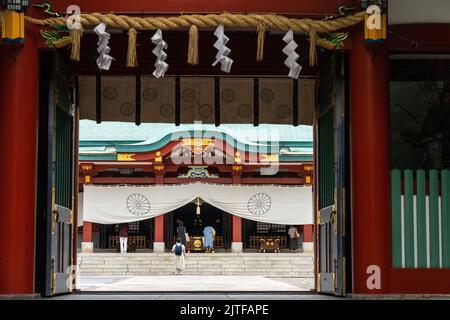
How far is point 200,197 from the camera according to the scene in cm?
3069

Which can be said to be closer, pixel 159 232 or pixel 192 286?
pixel 192 286

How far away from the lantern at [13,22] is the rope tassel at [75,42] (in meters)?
0.58

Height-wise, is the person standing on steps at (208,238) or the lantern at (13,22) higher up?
the lantern at (13,22)

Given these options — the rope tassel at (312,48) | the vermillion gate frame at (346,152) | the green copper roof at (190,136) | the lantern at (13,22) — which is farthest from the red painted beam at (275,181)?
the lantern at (13,22)

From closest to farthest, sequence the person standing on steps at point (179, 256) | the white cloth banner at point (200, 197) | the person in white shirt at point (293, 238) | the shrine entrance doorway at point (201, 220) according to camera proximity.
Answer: the person standing on steps at point (179, 256), the white cloth banner at point (200, 197), the person in white shirt at point (293, 238), the shrine entrance doorway at point (201, 220)

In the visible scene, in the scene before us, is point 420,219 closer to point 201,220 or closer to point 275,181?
point 275,181

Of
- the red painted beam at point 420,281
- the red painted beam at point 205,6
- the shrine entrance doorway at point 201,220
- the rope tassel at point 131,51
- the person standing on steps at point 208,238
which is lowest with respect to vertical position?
the red painted beam at point 420,281

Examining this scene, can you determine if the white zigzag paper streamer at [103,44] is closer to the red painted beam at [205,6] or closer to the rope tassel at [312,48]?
the red painted beam at [205,6]

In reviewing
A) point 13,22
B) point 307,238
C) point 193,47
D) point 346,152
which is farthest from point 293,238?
point 13,22

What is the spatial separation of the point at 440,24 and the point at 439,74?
2.06 meters

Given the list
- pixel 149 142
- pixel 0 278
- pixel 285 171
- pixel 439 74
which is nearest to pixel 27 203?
pixel 0 278

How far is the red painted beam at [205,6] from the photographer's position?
9.88 meters

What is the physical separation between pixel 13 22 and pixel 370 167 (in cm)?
452

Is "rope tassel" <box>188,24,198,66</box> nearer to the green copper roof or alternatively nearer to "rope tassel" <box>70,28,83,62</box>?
"rope tassel" <box>70,28,83,62</box>
